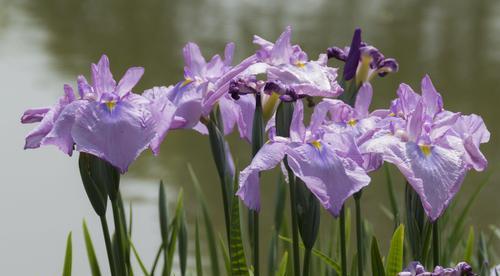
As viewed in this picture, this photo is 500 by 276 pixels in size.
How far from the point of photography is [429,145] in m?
0.83

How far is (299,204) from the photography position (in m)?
0.82

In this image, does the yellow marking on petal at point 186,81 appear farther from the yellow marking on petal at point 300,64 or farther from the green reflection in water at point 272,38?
the green reflection in water at point 272,38

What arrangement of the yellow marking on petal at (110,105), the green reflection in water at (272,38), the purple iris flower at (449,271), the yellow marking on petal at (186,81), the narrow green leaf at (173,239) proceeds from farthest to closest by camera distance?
the green reflection in water at (272,38) < the narrow green leaf at (173,239) < the yellow marking on petal at (186,81) < the yellow marking on petal at (110,105) < the purple iris flower at (449,271)

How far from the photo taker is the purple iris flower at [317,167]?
78 cm

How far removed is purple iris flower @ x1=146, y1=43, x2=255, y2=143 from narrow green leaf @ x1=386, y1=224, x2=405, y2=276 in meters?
0.19

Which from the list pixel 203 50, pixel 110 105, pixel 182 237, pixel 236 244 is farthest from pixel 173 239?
pixel 203 50

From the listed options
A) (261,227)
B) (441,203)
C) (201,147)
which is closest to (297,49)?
(441,203)

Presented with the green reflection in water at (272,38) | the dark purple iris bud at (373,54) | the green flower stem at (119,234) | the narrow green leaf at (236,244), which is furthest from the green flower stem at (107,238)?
the green reflection in water at (272,38)

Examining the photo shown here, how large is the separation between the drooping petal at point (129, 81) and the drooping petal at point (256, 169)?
0.52ft

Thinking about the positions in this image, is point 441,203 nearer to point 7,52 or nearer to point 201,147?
point 201,147

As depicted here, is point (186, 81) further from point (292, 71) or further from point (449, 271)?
point (449, 271)

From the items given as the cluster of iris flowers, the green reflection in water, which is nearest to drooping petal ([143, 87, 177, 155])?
the cluster of iris flowers

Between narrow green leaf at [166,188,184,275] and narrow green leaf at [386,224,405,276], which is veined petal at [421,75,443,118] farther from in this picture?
narrow green leaf at [166,188,184,275]

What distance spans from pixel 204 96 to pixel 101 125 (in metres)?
0.14
